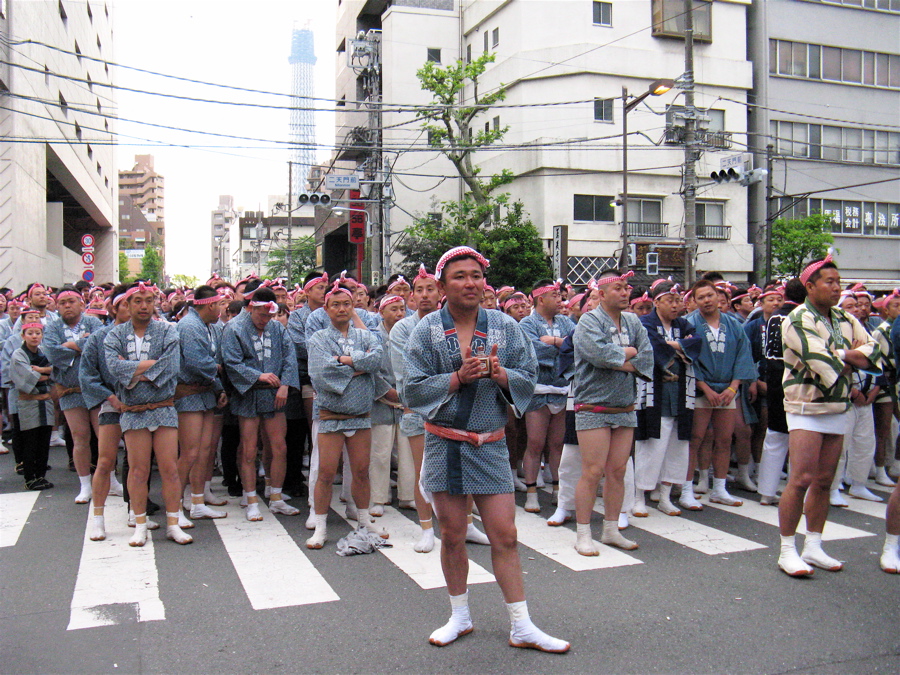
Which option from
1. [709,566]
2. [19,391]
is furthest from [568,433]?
[19,391]

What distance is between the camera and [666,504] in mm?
7664

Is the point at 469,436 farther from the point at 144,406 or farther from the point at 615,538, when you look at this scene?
the point at 144,406

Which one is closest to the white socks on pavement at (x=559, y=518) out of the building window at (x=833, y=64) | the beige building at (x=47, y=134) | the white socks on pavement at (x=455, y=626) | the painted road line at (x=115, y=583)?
the white socks on pavement at (x=455, y=626)

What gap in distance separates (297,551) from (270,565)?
1.38 ft

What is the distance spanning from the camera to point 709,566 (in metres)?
5.89

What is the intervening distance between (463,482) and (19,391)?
6.70 metres

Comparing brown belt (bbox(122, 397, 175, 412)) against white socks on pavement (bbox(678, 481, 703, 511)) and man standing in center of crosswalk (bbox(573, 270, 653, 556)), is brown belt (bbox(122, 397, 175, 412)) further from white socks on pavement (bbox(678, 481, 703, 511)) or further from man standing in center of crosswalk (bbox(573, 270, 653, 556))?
white socks on pavement (bbox(678, 481, 703, 511))

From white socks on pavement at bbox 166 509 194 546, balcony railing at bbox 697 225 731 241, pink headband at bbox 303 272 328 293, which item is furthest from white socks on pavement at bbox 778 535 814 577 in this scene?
balcony railing at bbox 697 225 731 241

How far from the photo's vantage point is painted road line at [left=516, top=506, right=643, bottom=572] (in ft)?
19.6

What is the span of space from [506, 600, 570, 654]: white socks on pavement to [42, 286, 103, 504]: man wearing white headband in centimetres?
566

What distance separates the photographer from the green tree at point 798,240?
1236 inches

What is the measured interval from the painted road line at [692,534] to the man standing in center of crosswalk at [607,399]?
607 millimetres

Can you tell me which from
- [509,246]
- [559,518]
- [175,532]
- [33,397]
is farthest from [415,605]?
[509,246]

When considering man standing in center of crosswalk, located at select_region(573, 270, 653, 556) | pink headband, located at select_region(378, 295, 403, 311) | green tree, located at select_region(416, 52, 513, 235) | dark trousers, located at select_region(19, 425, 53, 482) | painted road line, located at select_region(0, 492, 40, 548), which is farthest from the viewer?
green tree, located at select_region(416, 52, 513, 235)
